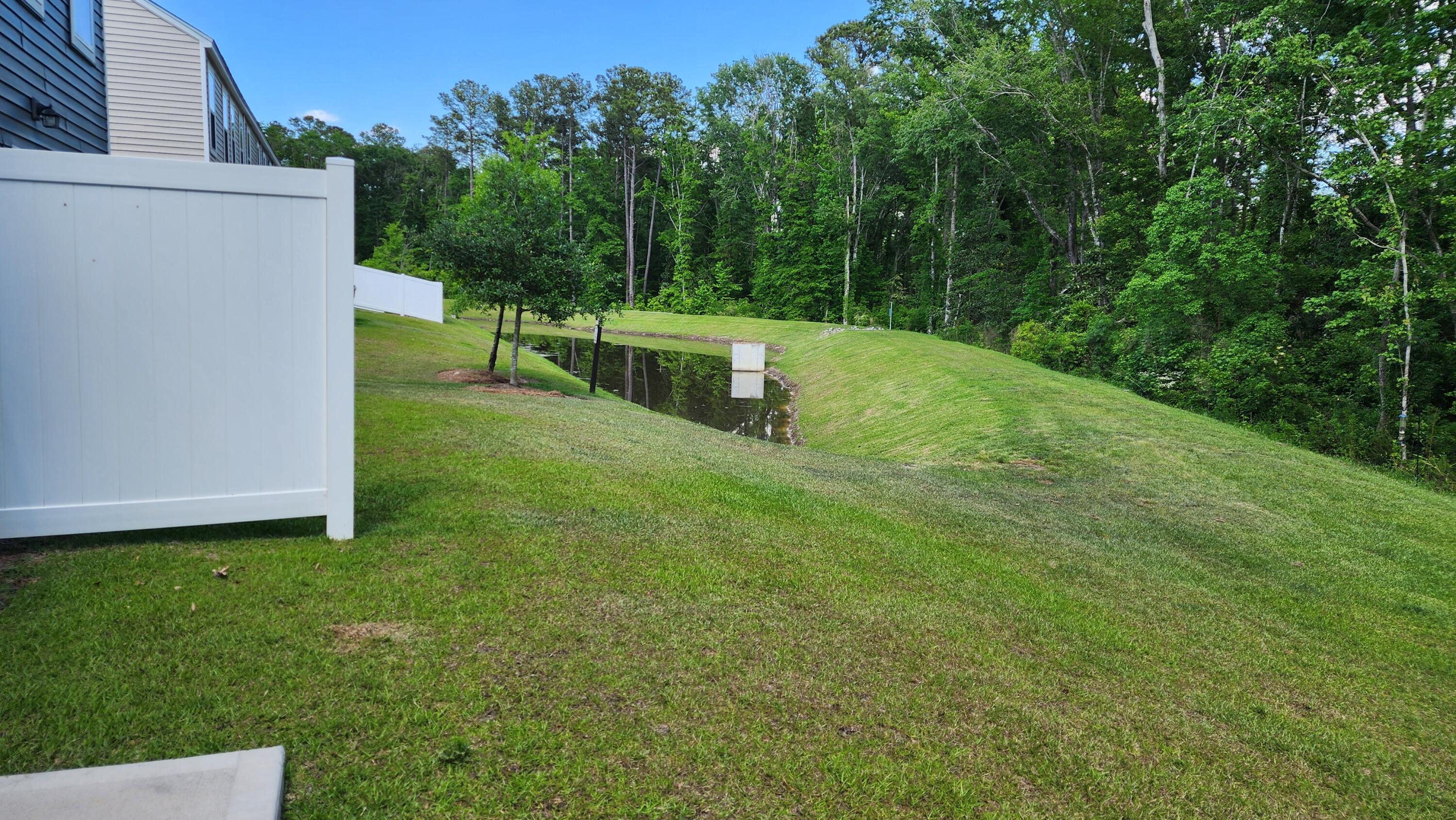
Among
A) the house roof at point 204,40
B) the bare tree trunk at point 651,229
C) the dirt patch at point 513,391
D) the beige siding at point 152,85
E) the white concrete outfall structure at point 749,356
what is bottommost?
the dirt patch at point 513,391

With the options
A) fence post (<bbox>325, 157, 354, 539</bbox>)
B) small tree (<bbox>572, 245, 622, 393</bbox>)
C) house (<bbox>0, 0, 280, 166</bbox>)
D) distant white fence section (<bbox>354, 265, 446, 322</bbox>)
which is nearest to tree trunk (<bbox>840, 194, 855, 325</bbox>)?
distant white fence section (<bbox>354, 265, 446, 322</bbox>)

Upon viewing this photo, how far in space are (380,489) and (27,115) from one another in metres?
5.40

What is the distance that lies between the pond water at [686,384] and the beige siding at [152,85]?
8955 mm

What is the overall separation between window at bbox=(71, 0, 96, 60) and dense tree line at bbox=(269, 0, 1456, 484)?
8791 millimetres

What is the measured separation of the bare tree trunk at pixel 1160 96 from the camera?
22.5 m

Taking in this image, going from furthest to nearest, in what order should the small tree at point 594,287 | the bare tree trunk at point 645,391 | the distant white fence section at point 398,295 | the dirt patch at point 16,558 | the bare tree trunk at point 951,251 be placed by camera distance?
the bare tree trunk at point 951,251
the distant white fence section at point 398,295
the bare tree trunk at point 645,391
the small tree at point 594,287
the dirt patch at point 16,558

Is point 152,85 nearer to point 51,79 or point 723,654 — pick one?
point 51,79

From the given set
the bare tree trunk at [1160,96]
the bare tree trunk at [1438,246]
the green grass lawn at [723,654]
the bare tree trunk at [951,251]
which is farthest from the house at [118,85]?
the bare tree trunk at [951,251]

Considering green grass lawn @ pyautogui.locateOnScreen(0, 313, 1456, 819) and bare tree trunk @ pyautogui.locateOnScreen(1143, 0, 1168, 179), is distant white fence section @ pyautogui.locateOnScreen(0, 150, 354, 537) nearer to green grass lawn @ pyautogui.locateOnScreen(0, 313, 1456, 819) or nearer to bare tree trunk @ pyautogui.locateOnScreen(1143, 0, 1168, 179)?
green grass lawn @ pyautogui.locateOnScreen(0, 313, 1456, 819)

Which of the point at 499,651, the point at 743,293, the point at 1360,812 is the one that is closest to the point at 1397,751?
the point at 1360,812

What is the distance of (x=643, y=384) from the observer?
20734 millimetres

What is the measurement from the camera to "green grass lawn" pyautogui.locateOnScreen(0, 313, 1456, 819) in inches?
95.6

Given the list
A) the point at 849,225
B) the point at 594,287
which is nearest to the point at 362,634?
the point at 594,287

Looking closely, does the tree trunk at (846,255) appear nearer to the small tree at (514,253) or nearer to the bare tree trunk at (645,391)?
the bare tree trunk at (645,391)
